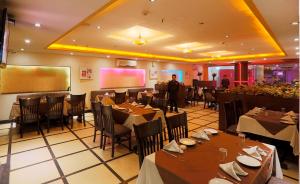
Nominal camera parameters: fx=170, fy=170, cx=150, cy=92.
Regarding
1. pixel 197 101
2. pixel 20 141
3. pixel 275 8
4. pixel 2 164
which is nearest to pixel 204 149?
pixel 275 8

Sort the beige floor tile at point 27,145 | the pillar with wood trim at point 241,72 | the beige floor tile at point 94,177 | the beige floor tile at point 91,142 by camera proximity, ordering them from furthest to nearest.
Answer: the pillar with wood trim at point 241,72, the beige floor tile at point 91,142, the beige floor tile at point 27,145, the beige floor tile at point 94,177

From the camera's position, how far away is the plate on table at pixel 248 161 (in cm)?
147

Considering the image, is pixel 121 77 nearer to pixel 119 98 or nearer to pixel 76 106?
pixel 119 98

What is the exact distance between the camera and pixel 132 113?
11.3ft

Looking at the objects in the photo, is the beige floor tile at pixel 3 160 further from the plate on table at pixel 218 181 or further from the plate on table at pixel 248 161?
the plate on table at pixel 248 161

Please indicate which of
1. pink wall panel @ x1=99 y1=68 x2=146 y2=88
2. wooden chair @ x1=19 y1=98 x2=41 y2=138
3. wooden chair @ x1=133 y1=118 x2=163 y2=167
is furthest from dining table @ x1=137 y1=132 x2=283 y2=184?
pink wall panel @ x1=99 y1=68 x2=146 y2=88

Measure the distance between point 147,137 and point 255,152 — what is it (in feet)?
3.69

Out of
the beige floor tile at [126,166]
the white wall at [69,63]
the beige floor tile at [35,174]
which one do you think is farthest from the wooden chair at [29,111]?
the beige floor tile at [126,166]

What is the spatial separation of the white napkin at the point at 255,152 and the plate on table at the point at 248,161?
7 centimetres

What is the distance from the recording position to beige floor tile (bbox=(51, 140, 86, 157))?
336 centimetres

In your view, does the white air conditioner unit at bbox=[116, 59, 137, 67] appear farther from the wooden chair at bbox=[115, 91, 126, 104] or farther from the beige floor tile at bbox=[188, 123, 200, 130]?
the beige floor tile at bbox=[188, 123, 200, 130]

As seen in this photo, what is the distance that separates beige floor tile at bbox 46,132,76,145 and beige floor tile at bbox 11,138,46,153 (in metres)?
0.16

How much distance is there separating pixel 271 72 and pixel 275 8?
11889 millimetres

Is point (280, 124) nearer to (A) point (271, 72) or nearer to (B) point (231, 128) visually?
(B) point (231, 128)
